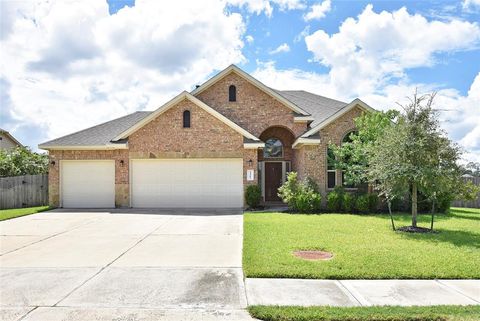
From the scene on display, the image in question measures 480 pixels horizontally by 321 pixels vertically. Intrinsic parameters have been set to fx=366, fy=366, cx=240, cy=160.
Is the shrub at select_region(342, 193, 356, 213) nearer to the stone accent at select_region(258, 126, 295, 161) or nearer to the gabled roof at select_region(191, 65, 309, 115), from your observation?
the stone accent at select_region(258, 126, 295, 161)

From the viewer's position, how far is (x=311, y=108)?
2102 cm

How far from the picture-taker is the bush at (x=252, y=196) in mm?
16406

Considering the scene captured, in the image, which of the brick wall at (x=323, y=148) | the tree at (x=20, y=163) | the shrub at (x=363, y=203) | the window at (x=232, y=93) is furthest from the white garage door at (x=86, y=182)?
the shrub at (x=363, y=203)

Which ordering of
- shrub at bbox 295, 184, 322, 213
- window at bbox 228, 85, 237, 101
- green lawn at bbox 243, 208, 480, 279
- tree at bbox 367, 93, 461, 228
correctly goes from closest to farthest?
green lawn at bbox 243, 208, 480, 279
tree at bbox 367, 93, 461, 228
shrub at bbox 295, 184, 322, 213
window at bbox 228, 85, 237, 101

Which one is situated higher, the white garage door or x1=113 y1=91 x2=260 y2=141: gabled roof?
x1=113 y1=91 x2=260 y2=141: gabled roof

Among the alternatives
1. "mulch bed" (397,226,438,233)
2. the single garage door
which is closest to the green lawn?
"mulch bed" (397,226,438,233)

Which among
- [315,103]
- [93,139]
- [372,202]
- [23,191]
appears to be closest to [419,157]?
[372,202]

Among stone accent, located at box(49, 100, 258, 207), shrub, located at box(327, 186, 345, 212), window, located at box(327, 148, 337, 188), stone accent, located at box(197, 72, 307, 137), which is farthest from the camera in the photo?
stone accent, located at box(197, 72, 307, 137)

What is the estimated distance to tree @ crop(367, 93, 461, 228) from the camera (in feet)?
35.1

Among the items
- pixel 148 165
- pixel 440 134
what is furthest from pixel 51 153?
pixel 440 134

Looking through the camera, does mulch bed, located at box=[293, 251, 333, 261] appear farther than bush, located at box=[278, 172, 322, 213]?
No

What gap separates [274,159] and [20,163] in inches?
566

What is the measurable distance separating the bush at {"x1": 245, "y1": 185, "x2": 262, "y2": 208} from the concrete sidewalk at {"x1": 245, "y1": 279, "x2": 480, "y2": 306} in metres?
10.3

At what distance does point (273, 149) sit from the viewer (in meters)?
19.7
